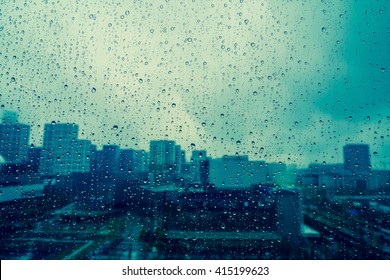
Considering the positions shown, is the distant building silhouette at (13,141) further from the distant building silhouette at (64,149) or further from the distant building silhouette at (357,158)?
the distant building silhouette at (357,158)

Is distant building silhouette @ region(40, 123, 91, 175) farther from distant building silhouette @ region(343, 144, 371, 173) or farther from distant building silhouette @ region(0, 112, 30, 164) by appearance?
distant building silhouette @ region(343, 144, 371, 173)

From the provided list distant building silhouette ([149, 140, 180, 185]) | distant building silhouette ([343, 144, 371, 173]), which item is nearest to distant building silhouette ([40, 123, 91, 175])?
distant building silhouette ([149, 140, 180, 185])

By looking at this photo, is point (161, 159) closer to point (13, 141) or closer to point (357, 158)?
point (13, 141)

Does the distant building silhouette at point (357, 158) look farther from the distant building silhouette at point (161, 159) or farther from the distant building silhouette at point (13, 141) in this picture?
the distant building silhouette at point (13, 141)

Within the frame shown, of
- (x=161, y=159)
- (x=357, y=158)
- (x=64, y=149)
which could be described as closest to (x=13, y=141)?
(x=64, y=149)

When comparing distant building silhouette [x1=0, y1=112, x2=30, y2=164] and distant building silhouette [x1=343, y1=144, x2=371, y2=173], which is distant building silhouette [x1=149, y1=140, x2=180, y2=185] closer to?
distant building silhouette [x1=0, y1=112, x2=30, y2=164]

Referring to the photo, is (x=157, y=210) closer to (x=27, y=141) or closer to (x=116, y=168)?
(x=116, y=168)

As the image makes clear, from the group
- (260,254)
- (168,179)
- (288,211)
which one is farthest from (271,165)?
(168,179)

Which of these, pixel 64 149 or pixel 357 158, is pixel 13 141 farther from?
pixel 357 158

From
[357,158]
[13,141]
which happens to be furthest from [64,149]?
[357,158]

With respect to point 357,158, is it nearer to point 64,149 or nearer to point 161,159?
point 161,159

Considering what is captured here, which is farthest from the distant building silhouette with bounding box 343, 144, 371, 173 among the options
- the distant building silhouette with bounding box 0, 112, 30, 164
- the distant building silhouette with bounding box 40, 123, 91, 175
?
the distant building silhouette with bounding box 0, 112, 30, 164

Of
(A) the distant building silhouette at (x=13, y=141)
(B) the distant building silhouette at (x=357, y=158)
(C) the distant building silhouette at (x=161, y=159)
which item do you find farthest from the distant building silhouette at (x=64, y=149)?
(B) the distant building silhouette at (x=357, y=158)

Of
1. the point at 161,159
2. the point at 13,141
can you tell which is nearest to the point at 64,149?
the point at 13,141
